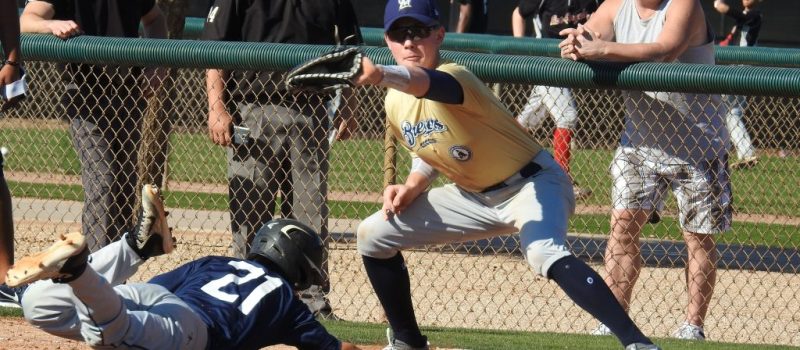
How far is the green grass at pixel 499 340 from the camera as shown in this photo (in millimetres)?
5988

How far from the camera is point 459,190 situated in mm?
5520

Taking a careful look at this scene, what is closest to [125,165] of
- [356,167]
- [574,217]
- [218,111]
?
[218,111]

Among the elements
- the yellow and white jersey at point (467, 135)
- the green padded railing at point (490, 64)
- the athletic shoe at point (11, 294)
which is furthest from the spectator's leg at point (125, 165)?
the yellow and white jersey at point (467, 135)

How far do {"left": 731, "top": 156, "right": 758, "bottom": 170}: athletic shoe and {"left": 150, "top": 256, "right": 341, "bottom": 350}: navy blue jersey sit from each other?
5.84 meters

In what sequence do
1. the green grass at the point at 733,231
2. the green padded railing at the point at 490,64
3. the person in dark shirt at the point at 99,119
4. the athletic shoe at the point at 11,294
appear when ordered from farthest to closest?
the green grass at the point at 733,231 → the person in dark shirt at the point at 99,119 → the athletic shoe at the point at 11,294 → the green padded railing at the point at 490,64

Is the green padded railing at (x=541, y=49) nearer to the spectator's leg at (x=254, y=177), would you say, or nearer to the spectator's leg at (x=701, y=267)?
the spectator's leg at (x=701, y=267)

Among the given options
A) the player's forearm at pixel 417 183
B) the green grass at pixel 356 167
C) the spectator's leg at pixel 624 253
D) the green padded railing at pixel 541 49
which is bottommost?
the green grass at pixel 356 167

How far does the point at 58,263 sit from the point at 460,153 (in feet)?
5.77

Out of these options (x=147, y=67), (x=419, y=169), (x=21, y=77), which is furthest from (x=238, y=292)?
(x=147, y=67)

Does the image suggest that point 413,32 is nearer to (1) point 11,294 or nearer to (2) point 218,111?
(2) point 218,111

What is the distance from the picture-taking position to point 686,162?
625cm

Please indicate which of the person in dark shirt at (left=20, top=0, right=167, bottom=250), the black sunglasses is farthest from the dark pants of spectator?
the black sunglasses

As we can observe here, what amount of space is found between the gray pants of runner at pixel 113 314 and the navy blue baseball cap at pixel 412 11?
141cm

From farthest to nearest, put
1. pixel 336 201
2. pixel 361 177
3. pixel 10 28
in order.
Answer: pixel 361 177
pixel 336 201
pixel 10 28
